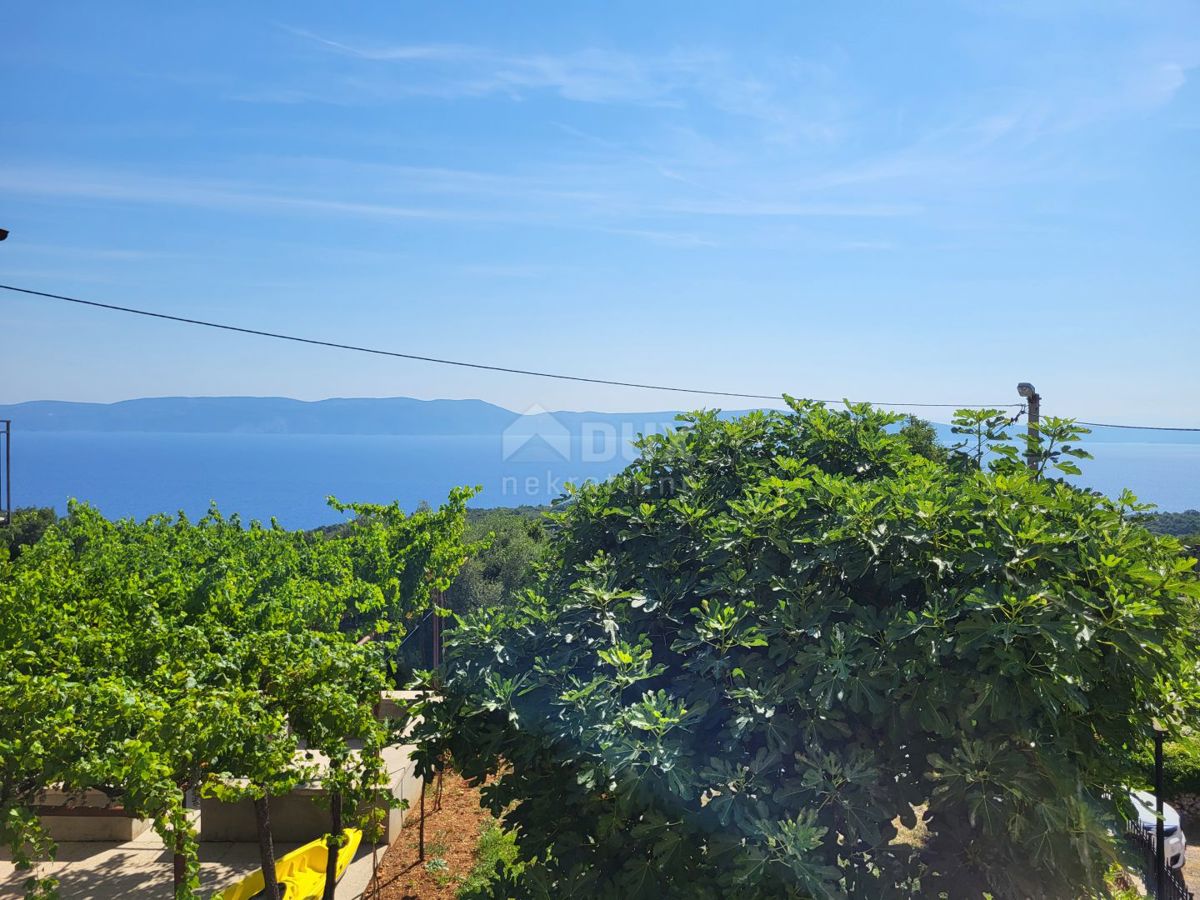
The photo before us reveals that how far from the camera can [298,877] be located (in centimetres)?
606

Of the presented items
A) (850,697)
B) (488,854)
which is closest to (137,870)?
(488,854)

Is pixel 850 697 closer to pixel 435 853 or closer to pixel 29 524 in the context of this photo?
pixel 435 853

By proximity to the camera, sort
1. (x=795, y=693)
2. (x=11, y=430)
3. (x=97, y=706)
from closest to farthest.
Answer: (x=795, y=693)
(x=97, y=706)
(x=11, y=430)

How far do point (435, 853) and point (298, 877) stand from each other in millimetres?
1556

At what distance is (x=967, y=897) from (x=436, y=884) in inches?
191

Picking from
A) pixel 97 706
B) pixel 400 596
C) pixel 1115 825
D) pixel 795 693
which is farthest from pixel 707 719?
pixel 400 596

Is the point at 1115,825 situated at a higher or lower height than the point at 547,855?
higher

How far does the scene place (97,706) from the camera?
4.36 m

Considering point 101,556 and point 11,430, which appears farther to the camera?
point 11,430

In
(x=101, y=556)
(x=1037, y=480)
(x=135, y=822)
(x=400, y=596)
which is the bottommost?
(x=135, y=822)

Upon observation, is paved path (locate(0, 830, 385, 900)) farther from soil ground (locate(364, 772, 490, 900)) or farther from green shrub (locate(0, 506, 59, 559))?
green shrub (locate(0, 506, 59, 559))

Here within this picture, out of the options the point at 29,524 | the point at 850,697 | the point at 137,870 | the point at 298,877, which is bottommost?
the point at 137,870

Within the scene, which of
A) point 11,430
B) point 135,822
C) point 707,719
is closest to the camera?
point 707,719

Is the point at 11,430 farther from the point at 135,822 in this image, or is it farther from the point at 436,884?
the point at 436,884
